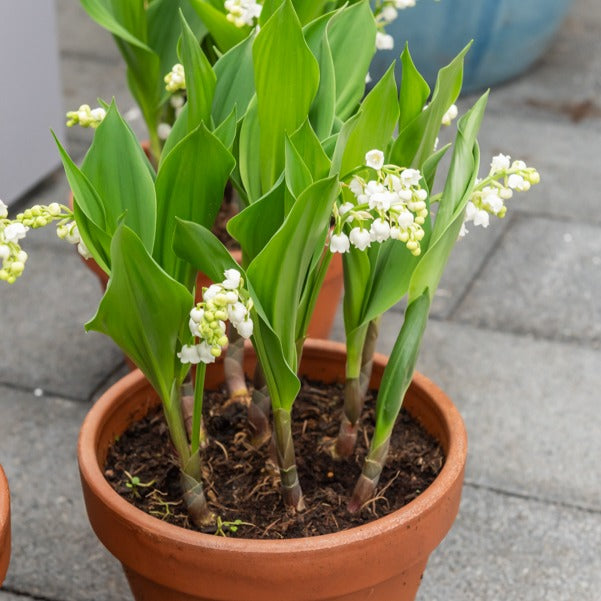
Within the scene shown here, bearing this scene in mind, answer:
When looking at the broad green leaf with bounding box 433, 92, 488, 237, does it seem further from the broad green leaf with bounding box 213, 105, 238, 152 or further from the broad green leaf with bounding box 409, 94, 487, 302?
the broad green leaf with bounding box 213, 105, 238, 152

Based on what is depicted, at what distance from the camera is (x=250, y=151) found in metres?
1.13

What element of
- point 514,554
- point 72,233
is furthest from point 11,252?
point 514,554

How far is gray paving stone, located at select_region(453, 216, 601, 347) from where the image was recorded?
7.03 ft

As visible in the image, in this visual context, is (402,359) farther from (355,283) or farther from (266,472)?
(266,472)

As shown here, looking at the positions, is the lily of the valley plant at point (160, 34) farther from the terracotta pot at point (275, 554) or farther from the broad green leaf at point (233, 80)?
the terracotta pot at point (275, 554)

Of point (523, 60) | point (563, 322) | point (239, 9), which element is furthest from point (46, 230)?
point (523, 60)

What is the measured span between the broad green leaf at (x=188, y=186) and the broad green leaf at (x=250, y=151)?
0.26ft

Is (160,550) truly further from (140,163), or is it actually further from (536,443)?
(536,443)

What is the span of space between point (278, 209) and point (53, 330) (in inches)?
46.1

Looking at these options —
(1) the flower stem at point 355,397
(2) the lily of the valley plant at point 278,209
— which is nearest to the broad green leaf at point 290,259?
(2) the lily of the valley plant at point 278,209

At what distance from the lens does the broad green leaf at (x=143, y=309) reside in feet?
3.03

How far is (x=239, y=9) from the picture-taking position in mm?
1173

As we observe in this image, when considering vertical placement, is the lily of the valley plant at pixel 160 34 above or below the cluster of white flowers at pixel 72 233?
below

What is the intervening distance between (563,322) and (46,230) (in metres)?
1.18
